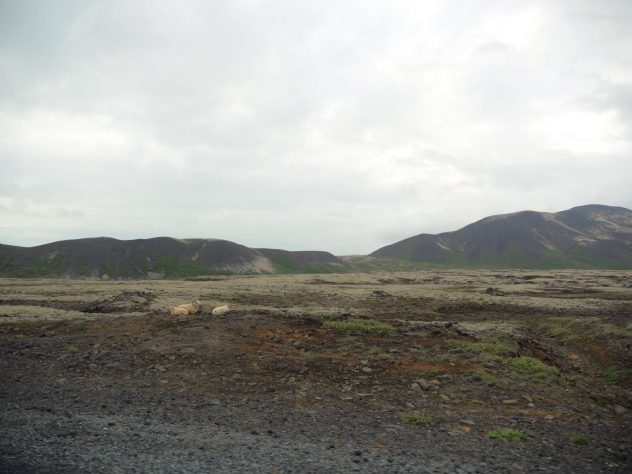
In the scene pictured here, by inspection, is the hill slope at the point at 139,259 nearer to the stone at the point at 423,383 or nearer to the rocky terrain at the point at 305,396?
the rocky terrain at the point at 305,396

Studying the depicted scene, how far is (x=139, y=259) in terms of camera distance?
152 metres

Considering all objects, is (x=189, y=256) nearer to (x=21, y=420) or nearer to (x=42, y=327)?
(x=42, y=327)

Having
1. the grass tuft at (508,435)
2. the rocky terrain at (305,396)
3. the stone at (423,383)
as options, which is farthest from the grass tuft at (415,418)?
the stone at (423,383)

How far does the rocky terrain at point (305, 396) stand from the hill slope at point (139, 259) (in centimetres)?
12229

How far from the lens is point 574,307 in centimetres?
3956

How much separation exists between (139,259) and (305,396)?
15044 centimetres

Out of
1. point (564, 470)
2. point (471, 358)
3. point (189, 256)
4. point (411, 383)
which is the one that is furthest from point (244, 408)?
point (189, 256)

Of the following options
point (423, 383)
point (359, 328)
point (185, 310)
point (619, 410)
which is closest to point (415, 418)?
point (423, 383)

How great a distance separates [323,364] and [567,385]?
31.3ft

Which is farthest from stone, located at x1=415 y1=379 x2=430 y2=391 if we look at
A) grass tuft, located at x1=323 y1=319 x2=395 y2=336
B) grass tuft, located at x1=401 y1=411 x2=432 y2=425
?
grass tuft, located at x1=323 y1=319 x2=395 y2=336

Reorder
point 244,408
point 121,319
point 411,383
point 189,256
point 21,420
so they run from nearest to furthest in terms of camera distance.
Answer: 1. point 21,420
2. point 244,408
3. point 411,383
4. point 121,319
5. point 189,256

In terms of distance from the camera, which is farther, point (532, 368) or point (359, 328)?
point (359, 328)

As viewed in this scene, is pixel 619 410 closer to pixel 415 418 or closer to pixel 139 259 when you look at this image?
pixel 415 418

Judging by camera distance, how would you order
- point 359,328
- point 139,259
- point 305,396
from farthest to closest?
1. point 139,259
2. point 359,328
3. point 305,396
